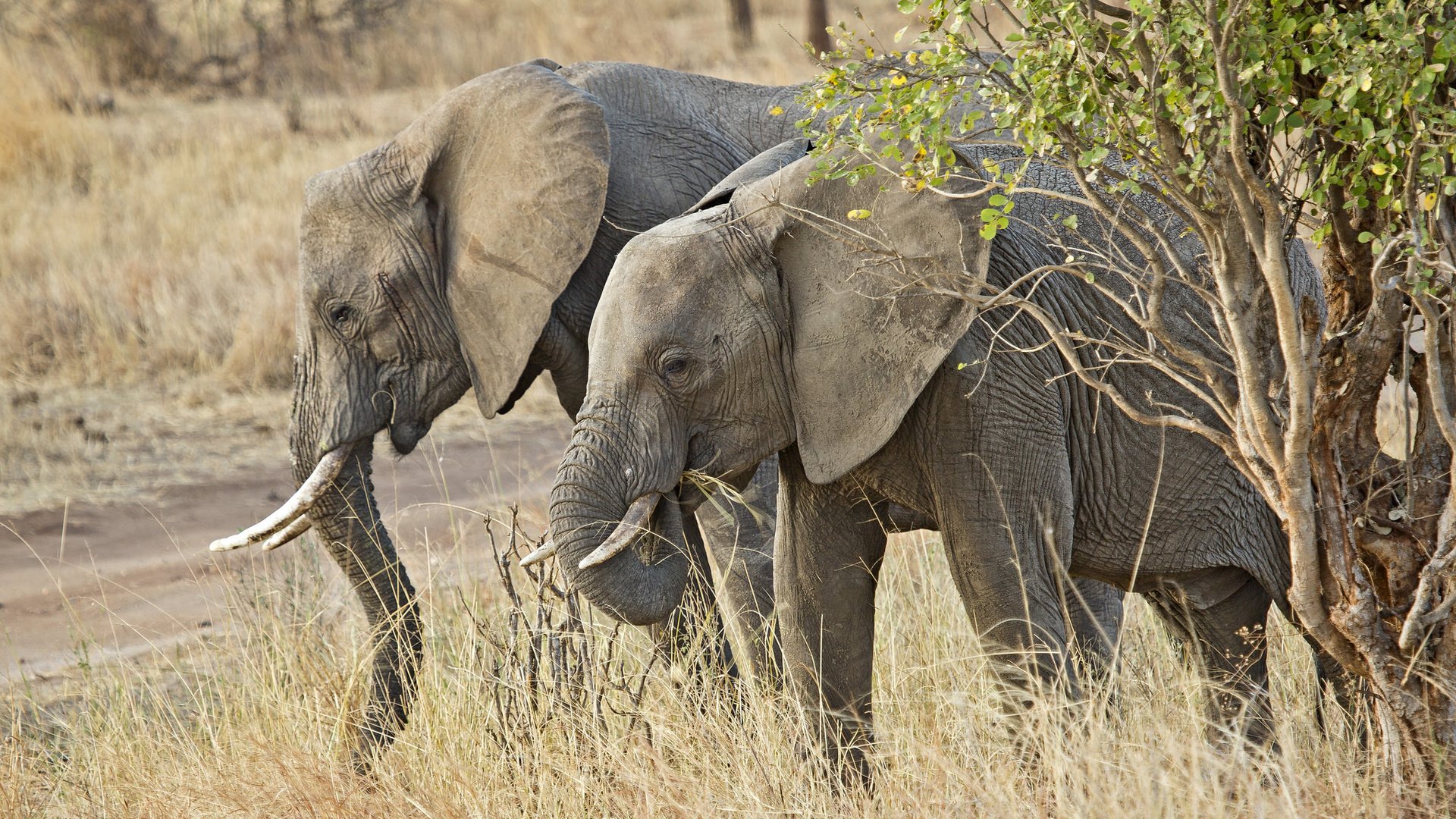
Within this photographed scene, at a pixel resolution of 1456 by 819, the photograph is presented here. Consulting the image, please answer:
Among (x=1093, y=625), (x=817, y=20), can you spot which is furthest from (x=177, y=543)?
(x=817, y=20)

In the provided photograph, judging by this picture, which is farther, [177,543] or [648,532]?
[177,543]

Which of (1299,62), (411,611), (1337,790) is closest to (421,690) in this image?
(411,611)

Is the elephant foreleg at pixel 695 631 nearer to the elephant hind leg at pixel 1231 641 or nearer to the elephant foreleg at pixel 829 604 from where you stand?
the elephant foreleg at pixel 829 604

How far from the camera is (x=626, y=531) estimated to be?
3291 mm

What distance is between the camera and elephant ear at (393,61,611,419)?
4.68m

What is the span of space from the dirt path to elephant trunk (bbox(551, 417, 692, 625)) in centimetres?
152

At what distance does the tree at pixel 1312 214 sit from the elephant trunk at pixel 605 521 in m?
0.84

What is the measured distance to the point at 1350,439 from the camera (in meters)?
3.22

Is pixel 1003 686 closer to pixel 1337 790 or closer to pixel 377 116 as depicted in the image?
pixel 1337 790

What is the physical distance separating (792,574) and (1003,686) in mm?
575

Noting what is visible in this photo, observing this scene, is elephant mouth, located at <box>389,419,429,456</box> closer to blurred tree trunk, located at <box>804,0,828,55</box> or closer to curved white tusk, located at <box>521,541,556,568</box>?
curved white tusk, located at <box>521,541,556,568</box>

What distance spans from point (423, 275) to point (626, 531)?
1794 millimetres

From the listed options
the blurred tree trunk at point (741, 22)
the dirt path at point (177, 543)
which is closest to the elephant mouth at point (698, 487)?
the dirt path at point (177, 543)

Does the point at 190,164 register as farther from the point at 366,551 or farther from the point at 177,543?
the point at 366,551
